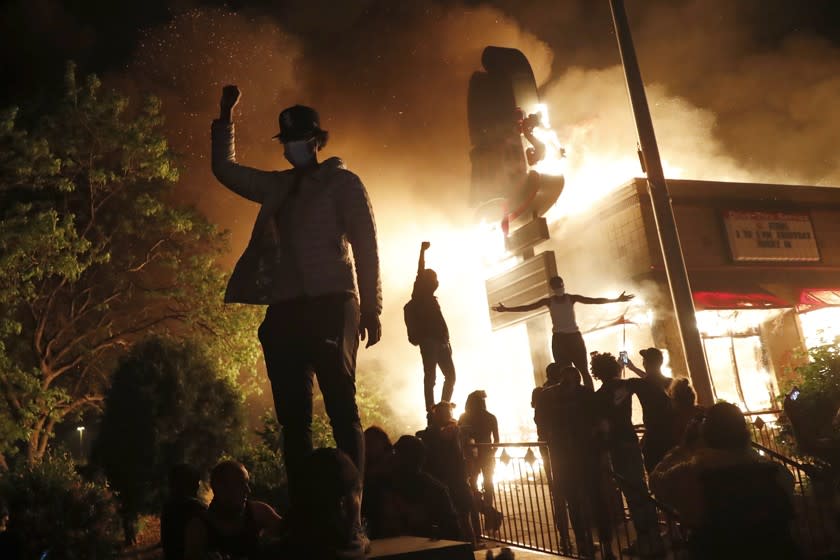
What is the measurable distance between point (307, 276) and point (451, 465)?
400 cm

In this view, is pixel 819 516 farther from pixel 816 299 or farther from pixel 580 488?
pixel 816 299

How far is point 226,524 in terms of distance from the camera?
3854 mm

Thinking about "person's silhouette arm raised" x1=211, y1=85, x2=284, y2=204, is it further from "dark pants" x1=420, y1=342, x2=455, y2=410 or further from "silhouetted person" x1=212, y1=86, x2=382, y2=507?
"dark pants" x1=420, y1=342, x2=455, y2=410

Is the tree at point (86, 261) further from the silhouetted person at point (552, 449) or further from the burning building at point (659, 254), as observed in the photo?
the silhouetted person at point (552, 449)

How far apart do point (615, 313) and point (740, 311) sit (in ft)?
11.2

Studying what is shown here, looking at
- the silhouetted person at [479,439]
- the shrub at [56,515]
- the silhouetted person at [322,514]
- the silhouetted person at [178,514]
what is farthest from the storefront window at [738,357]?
the silhouetted person at [322,514]

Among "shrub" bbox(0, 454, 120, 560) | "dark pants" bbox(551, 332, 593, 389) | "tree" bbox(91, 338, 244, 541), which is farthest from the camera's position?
"tree" bbox(91, 338, 244, 541)

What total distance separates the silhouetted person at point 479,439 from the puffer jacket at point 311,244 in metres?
4.98

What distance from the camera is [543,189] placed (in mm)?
18062

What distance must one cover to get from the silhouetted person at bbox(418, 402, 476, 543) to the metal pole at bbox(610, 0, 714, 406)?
135 inches

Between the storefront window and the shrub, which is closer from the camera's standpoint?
the shrub

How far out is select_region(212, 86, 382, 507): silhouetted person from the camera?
3.53 m

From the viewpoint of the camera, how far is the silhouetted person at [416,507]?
4.41 metres

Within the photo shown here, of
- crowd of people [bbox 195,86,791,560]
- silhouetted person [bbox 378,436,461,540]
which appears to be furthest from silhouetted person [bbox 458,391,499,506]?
crowd of people [bbox 195,86,791,560]
